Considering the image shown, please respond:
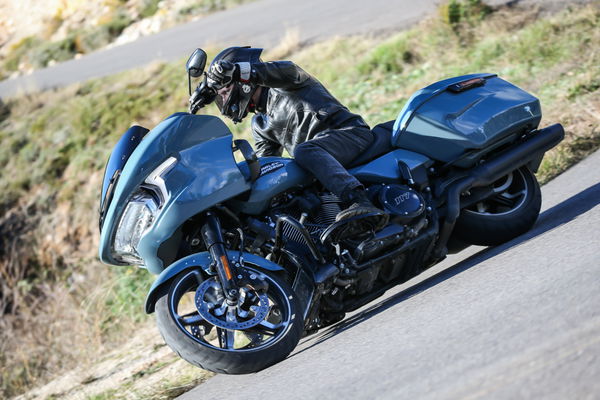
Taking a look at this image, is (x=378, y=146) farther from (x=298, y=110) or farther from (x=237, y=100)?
(x=237, y=100)

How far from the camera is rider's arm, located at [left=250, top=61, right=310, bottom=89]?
17.6ft

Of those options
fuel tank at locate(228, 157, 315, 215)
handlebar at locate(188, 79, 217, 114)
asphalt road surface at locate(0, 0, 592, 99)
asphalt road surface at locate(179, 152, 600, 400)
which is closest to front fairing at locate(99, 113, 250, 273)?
fuel tank at locate(228, 157, 315, 215)

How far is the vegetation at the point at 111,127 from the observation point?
371 inches

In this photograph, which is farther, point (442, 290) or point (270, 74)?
point (270, 74)

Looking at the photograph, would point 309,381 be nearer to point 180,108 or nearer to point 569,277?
point 569,277

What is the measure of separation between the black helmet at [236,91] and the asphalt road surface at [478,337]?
1573 mm

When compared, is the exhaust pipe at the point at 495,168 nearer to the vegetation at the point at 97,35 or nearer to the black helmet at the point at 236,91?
the black helmet at the point at 236,91

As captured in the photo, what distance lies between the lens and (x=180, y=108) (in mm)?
16922

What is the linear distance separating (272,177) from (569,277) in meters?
1.88

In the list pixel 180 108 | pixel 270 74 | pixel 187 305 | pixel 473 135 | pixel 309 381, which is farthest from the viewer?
pixel 180 108

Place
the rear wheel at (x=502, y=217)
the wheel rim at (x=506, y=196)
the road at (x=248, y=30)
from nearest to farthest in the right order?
1. the rear wheel at (x=502, y=217)
2. the wheel rim at (x=506, y=196)
3. the road at (x=248, y=30)

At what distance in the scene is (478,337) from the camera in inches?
146

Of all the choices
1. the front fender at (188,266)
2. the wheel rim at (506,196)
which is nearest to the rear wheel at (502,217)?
the wheel rim at (506,196)

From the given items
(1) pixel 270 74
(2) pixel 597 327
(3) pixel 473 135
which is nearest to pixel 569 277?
(2) pixel 597 327
